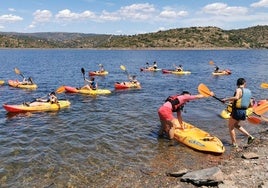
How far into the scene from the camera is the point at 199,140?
13.4 metres

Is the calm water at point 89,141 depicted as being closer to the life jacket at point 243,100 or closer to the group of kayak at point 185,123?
the group of kayak at point 185,123

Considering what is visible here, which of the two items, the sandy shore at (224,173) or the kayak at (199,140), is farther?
the kayak at (199,140)

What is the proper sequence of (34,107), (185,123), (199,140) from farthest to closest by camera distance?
(34,107) < (185,123) < (199,140)

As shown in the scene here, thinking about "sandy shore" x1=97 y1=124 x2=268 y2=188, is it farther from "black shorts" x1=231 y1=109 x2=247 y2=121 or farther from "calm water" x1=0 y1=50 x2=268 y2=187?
"black shorts" x1=231 y1=109 x2=247 y2=121

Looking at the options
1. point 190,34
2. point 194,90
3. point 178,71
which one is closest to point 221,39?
point 190,34

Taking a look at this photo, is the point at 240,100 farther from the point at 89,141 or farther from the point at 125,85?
the point at 125,85

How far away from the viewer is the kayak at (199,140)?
12.9m

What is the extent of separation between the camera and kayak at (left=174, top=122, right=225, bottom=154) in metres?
12.9

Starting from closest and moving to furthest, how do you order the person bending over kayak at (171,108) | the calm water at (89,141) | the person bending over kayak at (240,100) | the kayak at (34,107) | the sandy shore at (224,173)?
1. the sandy shore at (224,173)
2. the calm water at (89,141)
3. the person bending over kayak at (240,100)
4. the person bending over kayak at (171,108)
5. the kayak at (34,107)

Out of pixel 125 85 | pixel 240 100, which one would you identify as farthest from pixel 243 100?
pixel 125 85

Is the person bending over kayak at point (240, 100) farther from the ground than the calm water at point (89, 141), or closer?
farther from the ground

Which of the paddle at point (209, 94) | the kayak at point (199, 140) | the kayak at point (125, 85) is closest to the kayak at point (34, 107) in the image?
the kayak at point (125, 85)

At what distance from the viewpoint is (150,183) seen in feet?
33.3

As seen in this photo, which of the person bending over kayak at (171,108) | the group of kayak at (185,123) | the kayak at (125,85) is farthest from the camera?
the kayak at (125,85)
